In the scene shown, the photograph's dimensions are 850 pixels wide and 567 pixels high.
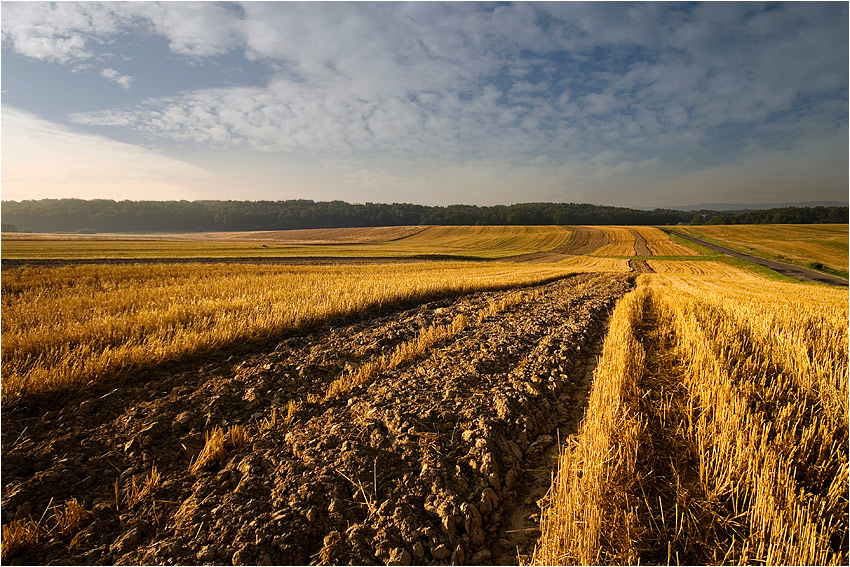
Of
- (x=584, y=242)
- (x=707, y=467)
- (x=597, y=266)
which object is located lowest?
(x=597, y=266)

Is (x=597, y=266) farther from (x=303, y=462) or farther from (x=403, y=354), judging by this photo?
(x=303, y=462)

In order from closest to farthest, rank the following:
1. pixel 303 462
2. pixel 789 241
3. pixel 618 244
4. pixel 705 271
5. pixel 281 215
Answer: pixel 303 462 < pixel 705 271 < pixel 789 241 < pixel 618 244 < pixel 281 215

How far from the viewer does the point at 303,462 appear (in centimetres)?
412

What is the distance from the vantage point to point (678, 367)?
7.04 m

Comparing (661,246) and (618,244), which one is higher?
(618,244)

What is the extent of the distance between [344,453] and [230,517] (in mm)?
1188

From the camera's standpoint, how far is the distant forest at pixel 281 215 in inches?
5591

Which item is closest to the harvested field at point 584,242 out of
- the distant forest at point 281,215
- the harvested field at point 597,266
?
the harvested field at point 597,266

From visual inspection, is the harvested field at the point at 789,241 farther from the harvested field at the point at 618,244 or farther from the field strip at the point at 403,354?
the field strip at the point at 403,354

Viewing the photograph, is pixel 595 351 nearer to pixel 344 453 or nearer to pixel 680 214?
pixel 344 453

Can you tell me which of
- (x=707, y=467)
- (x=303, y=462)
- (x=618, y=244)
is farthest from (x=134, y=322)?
(x=618, y=244)

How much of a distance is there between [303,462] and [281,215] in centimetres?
16148

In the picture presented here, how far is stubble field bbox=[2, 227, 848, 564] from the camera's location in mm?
3156

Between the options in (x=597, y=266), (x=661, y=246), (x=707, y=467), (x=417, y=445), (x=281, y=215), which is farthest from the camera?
(x=281, y=215)
